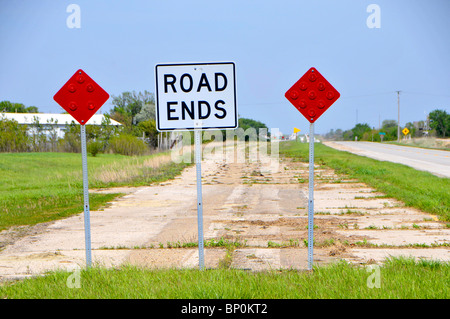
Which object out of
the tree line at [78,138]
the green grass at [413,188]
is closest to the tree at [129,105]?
the tree line at [78,138]

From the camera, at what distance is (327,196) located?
15.1 meters

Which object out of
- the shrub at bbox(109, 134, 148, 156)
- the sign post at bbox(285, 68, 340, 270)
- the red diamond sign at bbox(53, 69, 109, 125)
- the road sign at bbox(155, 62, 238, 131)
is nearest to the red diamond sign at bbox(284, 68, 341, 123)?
the sign post at bbox(285, 68, 340, 270)

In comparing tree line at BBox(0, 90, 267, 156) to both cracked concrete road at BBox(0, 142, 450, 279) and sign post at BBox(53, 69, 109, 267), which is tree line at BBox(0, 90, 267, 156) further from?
sign post at BBox(53, 69, 109, 267)

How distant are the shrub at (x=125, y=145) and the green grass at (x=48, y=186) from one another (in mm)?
13367

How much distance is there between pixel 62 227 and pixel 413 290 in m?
7.78

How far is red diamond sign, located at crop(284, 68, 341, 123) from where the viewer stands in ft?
21.2

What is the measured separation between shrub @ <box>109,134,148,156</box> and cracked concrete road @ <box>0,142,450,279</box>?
1318 inches

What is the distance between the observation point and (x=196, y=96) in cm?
636

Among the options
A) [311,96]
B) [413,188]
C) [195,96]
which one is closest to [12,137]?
[413,188]

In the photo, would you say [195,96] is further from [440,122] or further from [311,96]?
[440,122]

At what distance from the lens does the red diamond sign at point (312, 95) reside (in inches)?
254

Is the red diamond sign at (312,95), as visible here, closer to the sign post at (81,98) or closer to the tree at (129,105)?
the sign post at (81,98)
